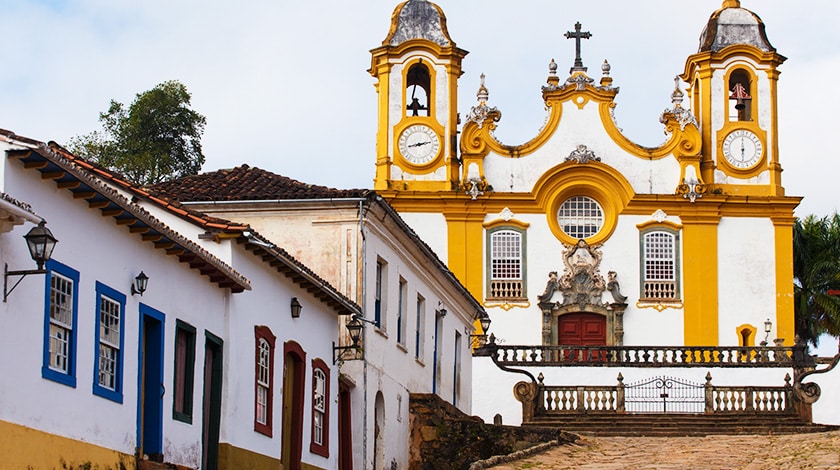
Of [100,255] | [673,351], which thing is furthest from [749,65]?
[100,255]

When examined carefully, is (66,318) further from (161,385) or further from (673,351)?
(673,351)

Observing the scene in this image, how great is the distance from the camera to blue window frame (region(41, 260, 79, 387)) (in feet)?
55.5

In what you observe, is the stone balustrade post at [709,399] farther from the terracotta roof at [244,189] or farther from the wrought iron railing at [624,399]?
the terracotta roof at [244,189]

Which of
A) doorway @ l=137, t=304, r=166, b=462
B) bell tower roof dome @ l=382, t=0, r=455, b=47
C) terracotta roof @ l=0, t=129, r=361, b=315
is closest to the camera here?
terracotta roof @ l=0, t=129, r=361, b=315

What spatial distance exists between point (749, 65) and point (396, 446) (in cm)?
2669

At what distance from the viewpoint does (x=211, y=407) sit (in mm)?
21578

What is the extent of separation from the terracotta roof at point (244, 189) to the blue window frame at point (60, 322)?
10.8 meters

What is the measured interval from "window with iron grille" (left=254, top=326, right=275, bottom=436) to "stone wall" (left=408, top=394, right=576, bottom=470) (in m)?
8.65

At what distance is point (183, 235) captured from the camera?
22.3 metres

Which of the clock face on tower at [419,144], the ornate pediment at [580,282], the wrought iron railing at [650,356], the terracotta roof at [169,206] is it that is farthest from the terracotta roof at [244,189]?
the clock face on tower at [419,144]

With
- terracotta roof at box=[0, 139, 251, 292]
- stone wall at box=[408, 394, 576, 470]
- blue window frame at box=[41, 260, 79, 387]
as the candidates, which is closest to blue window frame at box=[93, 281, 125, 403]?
blue window frame at box=[41, 260, 79, 387]

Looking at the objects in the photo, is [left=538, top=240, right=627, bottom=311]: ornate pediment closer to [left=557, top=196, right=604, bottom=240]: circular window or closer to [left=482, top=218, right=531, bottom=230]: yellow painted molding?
[left=557, top=196, right=604, bottom=240]: circular window

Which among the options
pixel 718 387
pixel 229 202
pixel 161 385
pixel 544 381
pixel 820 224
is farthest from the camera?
pixel 820 224

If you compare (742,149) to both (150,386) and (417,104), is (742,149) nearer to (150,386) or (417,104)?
(417,104)
